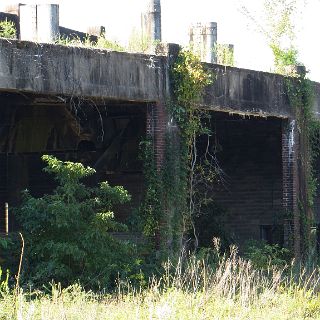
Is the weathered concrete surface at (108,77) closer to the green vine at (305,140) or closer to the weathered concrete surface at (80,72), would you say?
the weathered concrete surface at (80,72)

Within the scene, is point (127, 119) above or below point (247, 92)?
below

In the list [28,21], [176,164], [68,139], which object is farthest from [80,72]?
[28,21]

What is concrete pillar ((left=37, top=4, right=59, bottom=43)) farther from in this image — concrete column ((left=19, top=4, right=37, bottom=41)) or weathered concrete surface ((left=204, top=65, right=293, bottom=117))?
weathered concrete surface ((left=204, top=65, right=293, bottom=117))

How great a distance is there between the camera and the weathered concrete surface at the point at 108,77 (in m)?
14.8

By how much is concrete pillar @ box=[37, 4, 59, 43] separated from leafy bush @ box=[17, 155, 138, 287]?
5757 mm

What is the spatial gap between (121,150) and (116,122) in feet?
2.82

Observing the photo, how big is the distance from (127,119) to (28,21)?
10.9ft

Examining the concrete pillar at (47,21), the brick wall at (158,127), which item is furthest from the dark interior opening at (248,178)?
the brick wall at (158,127)

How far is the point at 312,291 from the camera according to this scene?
14.8 meters

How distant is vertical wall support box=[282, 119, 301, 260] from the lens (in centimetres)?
2108

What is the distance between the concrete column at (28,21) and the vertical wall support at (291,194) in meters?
6.21

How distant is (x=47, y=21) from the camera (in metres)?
20.5

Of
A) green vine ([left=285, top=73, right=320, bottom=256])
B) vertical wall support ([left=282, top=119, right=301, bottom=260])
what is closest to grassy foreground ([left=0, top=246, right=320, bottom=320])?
vertical wall support ([left=282, top=119, right=301, bottom=260])

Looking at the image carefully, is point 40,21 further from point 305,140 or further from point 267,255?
point 267,255
